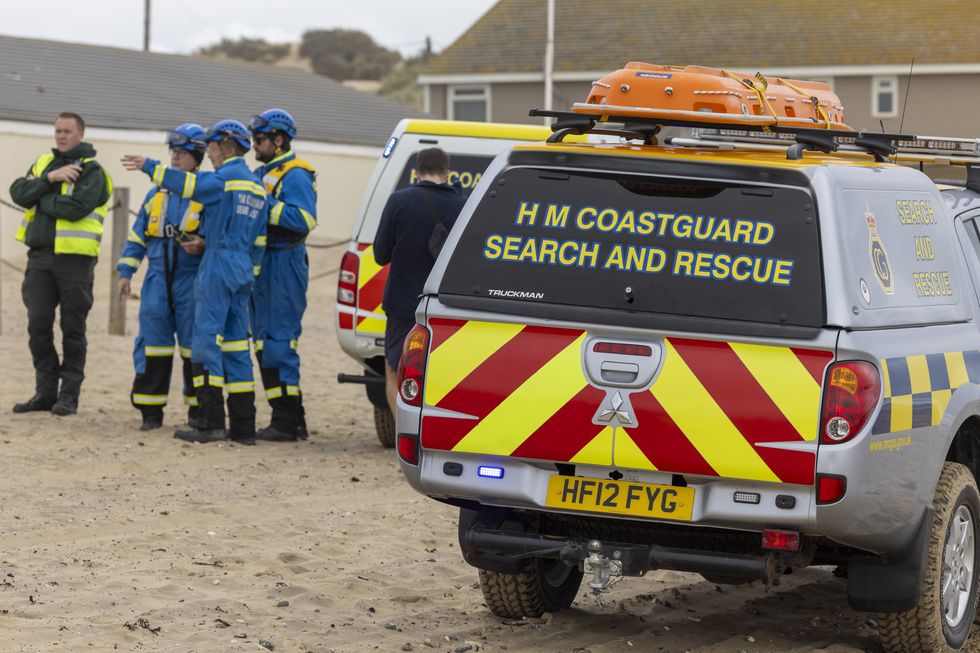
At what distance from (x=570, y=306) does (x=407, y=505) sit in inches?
144

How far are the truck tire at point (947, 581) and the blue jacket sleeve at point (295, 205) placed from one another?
18.5 feet

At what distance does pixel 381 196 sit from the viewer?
1034cm

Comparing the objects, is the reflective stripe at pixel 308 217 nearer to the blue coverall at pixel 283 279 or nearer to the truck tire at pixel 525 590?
the blue coverall at pixel 283 279

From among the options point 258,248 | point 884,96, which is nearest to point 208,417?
point 258,248

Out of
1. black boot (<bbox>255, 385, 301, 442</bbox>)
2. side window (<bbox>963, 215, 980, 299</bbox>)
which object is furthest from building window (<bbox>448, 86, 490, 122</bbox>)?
side window (<bbox>963, 215, 980, 299</bbox>)

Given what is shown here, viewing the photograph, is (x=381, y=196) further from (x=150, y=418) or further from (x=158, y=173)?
(x=150, y=418)

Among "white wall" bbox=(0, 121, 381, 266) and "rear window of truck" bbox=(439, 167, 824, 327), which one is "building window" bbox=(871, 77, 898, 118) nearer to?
"white wall" bbox=(0, 121, 381, 266)

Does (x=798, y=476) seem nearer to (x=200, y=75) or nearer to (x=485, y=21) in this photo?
(x=200, y=75)

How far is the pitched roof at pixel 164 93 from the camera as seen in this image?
30.5 meters

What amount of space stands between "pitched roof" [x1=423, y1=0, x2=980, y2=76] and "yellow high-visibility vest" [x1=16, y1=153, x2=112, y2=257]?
27.6 m

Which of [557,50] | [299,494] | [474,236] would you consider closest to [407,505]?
[299,494]

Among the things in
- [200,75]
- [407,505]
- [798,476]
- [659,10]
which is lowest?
[407,505]

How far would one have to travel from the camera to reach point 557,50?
40.5 m

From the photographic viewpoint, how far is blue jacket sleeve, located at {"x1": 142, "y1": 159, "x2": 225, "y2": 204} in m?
10.1
